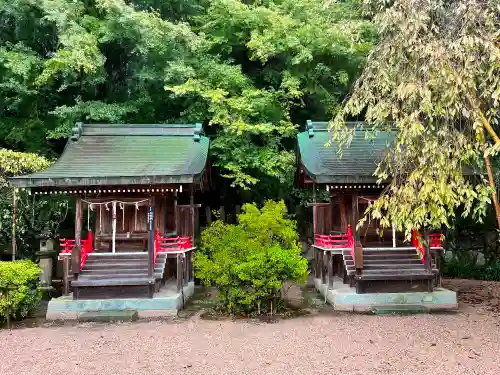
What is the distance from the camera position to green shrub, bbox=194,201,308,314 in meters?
8.88

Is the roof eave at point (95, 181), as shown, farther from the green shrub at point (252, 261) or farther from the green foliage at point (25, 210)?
the green shrub at point (252, 261)

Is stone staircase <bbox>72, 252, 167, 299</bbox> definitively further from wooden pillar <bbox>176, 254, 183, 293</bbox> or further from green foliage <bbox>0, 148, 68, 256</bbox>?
green foliage <bbox>0, 148, 68, 256</bbox>

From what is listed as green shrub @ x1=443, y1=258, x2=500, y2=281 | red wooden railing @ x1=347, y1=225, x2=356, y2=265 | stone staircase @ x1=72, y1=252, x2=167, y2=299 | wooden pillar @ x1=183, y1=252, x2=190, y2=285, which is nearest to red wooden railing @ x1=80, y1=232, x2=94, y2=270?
stone staircase @ x1=72, y1=252, x2=167, y2=299

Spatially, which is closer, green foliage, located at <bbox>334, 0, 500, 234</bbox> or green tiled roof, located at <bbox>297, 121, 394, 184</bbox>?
green foliage, located at <bbox>334, 0, 500, 234</bbox>

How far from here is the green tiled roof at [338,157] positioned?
32.8 ft

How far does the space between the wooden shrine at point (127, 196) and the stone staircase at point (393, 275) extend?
4.86 meters

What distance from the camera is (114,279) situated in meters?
10.0

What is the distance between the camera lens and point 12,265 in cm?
889

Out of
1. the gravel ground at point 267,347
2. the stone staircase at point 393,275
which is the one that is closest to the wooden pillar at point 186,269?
the gravel ground at point 267,347

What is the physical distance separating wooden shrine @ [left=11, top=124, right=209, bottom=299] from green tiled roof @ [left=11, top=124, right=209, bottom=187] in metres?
0.02

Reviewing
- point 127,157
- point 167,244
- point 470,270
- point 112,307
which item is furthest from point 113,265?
point 470,270

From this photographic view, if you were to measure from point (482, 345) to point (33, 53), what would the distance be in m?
14.9

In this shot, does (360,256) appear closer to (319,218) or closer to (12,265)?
(319,218)

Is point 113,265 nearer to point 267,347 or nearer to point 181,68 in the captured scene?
point 267,347
